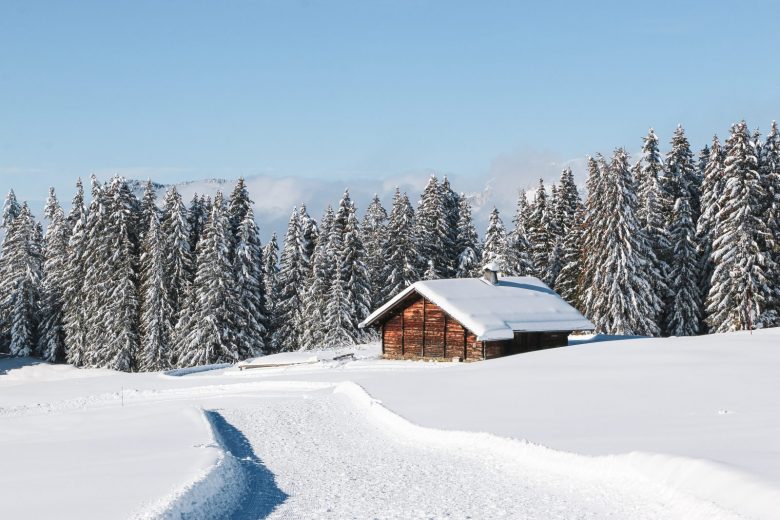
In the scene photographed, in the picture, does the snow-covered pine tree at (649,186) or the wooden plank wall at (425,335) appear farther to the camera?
the snow-covered pine tree at (649,186)

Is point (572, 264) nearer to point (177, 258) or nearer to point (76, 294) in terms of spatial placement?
point (177, 258)

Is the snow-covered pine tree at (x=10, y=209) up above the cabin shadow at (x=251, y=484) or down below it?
above

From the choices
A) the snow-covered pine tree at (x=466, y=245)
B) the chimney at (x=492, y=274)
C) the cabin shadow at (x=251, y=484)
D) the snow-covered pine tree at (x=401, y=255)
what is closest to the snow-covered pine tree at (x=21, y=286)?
the snow-covered pine tree at (x=401, y=255)

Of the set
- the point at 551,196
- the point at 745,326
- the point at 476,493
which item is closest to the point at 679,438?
the point at 476,493

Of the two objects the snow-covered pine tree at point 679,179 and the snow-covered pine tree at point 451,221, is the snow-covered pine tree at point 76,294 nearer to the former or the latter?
the snow-covered pine tree at point 451,221

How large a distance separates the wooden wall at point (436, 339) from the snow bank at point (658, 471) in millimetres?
23325

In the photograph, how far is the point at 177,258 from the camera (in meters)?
66.0

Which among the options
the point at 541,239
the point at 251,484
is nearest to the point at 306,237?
the point at 541,239

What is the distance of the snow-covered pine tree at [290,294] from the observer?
68188 mm

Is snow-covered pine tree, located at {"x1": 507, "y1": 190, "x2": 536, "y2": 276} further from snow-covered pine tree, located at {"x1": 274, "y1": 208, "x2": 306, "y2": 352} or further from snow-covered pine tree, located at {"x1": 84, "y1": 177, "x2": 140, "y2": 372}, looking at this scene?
snow-covered pine tree, located at {"x1": 84, "y1": 177, "x2": 140, "y2": 372}

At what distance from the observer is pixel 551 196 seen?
7569 centimetres

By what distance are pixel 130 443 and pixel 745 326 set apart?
4224 centimetres

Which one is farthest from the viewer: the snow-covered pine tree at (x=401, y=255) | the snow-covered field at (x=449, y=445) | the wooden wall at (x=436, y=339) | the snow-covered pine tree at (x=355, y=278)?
the snow-covered pine tree at (x=401, y=255)

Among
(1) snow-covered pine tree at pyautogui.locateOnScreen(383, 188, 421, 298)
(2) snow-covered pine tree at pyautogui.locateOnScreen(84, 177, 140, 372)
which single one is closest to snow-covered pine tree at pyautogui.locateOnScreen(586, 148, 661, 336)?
(1) snow-covered pine tree at pyautogui.locateOnScreen(383, 188, 421, 298)
